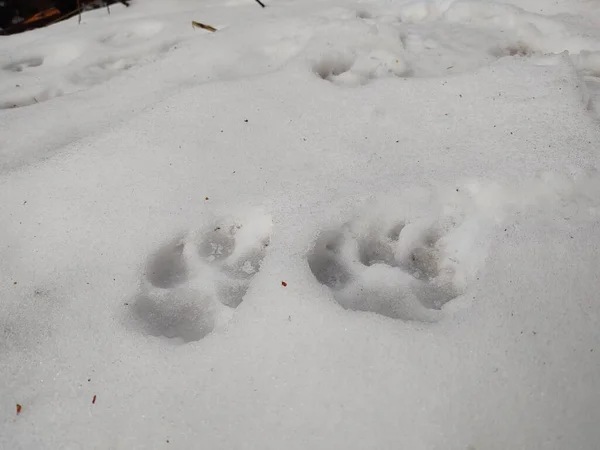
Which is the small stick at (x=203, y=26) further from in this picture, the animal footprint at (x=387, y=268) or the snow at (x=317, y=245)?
the animal footprint at (x=387, y=268)

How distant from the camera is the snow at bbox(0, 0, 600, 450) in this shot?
36.3 inches

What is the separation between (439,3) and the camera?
212 centimetres

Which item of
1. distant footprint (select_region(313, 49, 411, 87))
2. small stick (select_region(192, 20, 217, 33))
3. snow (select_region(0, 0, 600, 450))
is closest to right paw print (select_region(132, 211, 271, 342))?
snow (select_region(0, 0, 600, 450))

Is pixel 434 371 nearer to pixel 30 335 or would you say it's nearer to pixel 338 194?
pixel 338 194

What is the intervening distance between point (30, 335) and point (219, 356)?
479mm

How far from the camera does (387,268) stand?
116cm

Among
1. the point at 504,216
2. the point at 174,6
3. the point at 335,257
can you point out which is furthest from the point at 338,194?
the point at 174,6

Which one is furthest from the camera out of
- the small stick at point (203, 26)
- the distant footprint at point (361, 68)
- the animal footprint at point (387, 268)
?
the small stick at point (203, 26)

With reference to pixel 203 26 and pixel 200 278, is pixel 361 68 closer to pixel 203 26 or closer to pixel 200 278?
pixel 203 26

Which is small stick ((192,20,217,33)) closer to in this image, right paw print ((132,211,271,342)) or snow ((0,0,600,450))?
snow ((0,0,600,450))

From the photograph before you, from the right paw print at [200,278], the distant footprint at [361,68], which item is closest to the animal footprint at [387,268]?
the right paw print at [200,278]

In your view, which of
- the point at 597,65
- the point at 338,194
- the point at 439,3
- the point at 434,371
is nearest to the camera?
the point at 434,371

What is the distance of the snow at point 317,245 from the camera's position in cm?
92

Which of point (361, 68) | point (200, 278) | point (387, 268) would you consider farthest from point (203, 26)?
point (387, 268)
